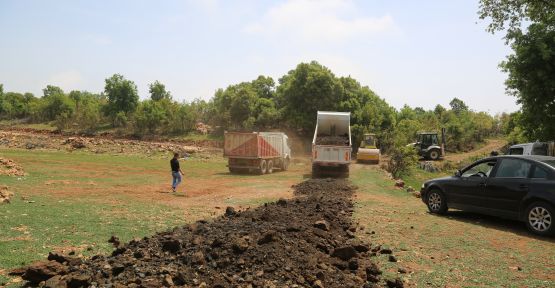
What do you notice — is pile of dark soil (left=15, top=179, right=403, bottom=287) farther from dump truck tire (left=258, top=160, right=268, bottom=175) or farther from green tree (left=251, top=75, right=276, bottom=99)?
green tree (left=251, top=75, right=276, bottom=99)

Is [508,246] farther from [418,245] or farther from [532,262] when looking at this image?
[418,245]

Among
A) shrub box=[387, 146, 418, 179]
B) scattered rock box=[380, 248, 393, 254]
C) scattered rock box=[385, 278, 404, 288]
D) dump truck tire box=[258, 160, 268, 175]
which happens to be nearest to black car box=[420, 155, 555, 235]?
scattered rock box=[380, 248, 393, 254]

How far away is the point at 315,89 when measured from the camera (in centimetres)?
4297

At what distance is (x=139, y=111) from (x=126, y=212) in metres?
46.4

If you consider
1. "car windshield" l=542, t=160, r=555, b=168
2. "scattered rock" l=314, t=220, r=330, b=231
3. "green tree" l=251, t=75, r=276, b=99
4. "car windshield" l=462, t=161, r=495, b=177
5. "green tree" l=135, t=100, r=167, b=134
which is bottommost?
"scattered rock" l=314, t=220, r=330, b=231

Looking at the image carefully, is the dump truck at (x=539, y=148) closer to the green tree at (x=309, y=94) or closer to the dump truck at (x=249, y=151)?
the dump truck at (x=249, y=151)

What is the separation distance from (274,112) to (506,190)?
37.8 meters

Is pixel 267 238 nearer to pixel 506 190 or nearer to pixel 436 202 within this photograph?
pixel 506 190

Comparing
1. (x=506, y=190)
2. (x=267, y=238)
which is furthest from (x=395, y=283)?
(x=506, y=190)

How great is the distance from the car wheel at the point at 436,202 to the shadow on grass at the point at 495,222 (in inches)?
8.7

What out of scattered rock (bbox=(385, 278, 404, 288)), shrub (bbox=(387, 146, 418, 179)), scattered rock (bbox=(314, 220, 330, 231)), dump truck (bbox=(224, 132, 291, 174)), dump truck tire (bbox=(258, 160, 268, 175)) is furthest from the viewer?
shrub (bbox=(387, 146, 418, 179))

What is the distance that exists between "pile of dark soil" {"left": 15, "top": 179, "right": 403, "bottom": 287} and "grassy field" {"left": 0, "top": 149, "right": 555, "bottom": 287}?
57 centimetres

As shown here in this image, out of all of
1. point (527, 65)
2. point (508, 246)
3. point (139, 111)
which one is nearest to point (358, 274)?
point (508, 246)

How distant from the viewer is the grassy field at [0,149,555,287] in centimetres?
614
